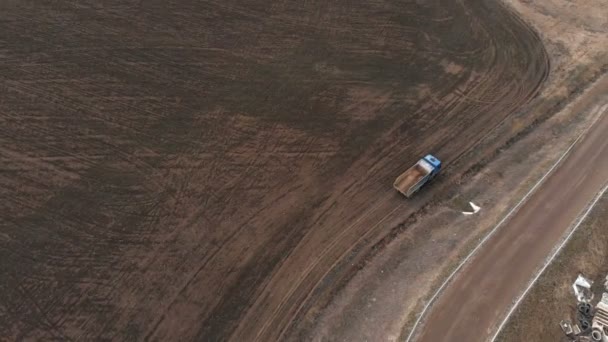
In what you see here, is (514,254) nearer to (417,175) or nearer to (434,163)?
(434,163)

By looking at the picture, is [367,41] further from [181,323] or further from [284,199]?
[181,323]

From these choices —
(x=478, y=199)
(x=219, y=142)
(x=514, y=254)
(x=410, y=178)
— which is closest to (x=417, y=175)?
(x=410, y=178)

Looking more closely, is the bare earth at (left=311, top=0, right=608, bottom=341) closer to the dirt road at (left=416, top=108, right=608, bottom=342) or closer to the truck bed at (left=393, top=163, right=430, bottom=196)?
the dirt road at (left=416, top=108, right=608, bottom=342)

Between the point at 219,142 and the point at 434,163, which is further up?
the point at 434,163

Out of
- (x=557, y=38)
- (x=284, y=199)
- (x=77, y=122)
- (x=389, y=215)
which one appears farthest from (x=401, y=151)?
(x=77, y=122)

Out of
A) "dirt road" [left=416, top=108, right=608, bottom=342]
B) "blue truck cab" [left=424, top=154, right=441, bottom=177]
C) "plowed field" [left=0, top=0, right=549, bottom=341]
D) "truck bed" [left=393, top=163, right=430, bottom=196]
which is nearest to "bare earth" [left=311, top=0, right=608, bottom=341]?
"dirt road" [left=416, top=108, right=608, bottom=342]

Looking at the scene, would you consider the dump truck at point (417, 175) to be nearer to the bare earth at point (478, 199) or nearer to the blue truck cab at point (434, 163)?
the blue truck cab at point (434, 163)

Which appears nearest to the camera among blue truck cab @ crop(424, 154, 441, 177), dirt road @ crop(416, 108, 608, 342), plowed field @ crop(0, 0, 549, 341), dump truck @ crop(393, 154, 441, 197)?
dirt road @ crop(416, 108, 608, 342)
